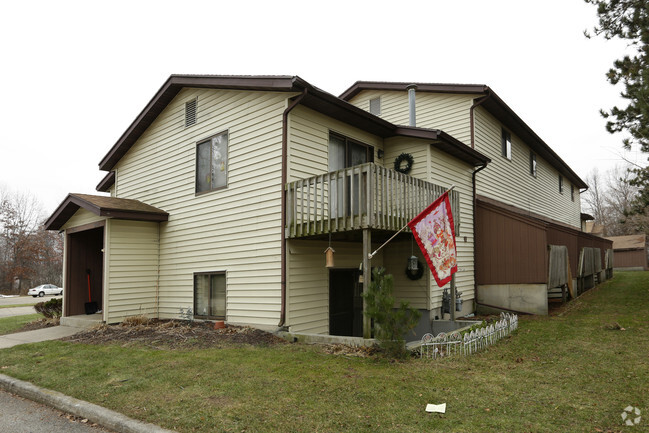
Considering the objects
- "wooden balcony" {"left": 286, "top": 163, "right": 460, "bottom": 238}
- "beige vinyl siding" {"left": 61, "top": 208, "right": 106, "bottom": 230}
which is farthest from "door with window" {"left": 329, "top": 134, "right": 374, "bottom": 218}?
"beige vinyl siding" {"left": 61, "top": 208, "right": 106, "bottom": 230}

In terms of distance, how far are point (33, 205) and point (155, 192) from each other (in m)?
47.6

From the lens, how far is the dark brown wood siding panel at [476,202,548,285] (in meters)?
12.3

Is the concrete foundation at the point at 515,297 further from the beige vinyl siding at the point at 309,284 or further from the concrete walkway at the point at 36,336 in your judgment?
the concrete walkway at the point at 36,336

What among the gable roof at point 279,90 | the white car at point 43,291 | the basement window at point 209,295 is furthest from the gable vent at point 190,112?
the white car at point 43,291

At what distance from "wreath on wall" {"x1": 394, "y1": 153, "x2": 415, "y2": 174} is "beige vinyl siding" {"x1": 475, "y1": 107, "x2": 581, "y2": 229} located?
3.86m

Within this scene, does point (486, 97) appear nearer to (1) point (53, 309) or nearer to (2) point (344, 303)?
(2) point (344, 303)

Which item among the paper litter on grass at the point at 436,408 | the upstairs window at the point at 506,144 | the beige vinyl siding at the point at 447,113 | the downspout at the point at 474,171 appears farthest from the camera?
the upstairs window at the point at 506,144

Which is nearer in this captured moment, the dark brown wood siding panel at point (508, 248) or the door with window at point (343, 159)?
the door with window at point (343, 159)

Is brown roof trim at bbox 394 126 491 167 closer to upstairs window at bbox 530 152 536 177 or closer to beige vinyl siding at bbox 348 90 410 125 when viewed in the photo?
beige vinyl siding at bbox 348 90 410 125

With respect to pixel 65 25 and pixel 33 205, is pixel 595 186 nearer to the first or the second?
pixel 65 25

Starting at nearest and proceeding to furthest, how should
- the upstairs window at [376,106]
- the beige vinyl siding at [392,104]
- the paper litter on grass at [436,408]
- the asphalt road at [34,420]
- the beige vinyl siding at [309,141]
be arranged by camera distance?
the paper litter on grass at [436,408], the asphalt road at [34,420], the beige vinyl siding at [309,141], the beige vinyl siding at [392,104], the upstairs window at [376,106]

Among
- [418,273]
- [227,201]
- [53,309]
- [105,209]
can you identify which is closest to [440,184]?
[418,273]

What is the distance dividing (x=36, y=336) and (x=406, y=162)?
1092 cm

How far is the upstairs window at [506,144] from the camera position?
54.8 feet
